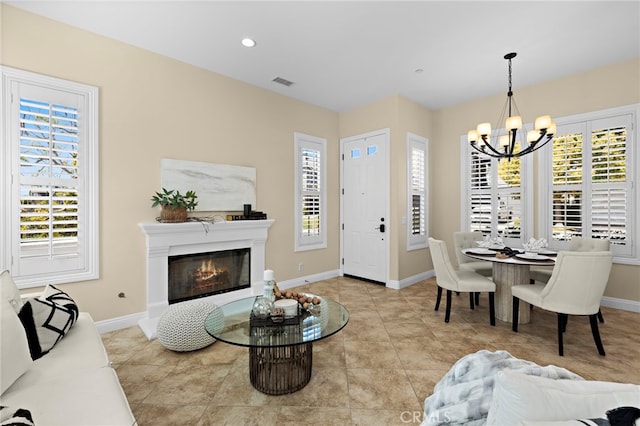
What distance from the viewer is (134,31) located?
3049mm

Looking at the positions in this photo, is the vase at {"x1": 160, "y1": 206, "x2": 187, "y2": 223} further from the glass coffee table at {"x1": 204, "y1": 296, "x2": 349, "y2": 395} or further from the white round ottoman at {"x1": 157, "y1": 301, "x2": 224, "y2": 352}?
the glass coffee table at {"x1": 204, "y1": 296, "x2": 349, "y2": 395}

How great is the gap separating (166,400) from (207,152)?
9.22 ft

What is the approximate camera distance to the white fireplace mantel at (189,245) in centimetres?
332

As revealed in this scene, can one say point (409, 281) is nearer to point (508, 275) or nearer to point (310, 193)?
Result: point (508, 275)

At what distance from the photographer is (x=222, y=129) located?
403 centimetres

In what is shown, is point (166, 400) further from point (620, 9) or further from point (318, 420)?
point (620, 9)

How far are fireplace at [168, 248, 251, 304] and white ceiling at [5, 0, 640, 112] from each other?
96.2 inches

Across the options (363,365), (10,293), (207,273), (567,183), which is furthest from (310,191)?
(10,293)

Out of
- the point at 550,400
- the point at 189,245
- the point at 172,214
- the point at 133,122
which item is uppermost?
the point at 133,122

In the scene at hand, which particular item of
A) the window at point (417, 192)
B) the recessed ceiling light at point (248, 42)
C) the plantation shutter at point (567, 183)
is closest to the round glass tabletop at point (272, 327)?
the recessed ceiling light at point (248, 42)

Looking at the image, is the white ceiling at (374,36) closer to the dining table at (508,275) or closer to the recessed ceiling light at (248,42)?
the recessed ceiling light at (248,42)

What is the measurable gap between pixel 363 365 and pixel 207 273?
2337 mm

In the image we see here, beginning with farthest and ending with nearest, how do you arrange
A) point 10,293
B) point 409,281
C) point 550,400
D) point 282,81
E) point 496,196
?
point 409,281 < point 496,196 < point 282,81 < point 10,293 < point 550,400

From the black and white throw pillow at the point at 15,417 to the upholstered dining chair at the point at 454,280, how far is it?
332 cm
